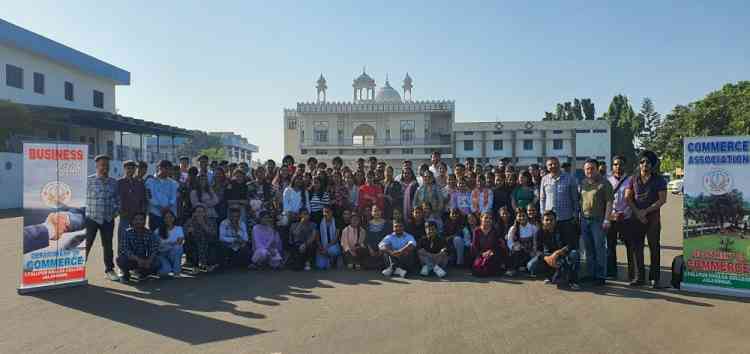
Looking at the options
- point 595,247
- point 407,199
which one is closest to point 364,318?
Answer: point 595,247

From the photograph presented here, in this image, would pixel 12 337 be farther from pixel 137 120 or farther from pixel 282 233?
pixel 137 120

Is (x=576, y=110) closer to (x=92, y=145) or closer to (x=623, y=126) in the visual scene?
(x=623, y=126)

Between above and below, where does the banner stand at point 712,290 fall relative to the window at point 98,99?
below

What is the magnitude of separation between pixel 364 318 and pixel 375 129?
197 ft

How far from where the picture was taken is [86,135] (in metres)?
33.5

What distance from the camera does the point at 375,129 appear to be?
64.9 m

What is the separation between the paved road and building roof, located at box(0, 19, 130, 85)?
2612 cm

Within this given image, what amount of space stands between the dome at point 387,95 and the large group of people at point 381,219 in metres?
57.7

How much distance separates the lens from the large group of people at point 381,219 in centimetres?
691

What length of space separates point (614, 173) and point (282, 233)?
5043 millimetres

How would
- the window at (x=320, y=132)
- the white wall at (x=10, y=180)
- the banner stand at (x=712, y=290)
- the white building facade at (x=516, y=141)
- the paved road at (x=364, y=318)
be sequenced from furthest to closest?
1. the window at (x=320, y=132)
2. the white building facade at (x=516, y=141)
3. the white wall at (x=10, y=180)
4. the banner stand at (x=712, y=290)
5. the paved road at (x=364, y=318)

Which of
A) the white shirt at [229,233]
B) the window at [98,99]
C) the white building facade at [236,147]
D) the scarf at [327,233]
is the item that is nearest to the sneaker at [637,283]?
the scarf at [327,233]

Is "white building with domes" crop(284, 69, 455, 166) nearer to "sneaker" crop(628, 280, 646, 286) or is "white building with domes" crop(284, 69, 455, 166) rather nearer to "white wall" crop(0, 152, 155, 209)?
"white wall" crop(0, 152, 155, 209)

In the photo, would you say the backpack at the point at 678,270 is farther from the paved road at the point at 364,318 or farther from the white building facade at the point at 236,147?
the white building facade at the point at 236,147
